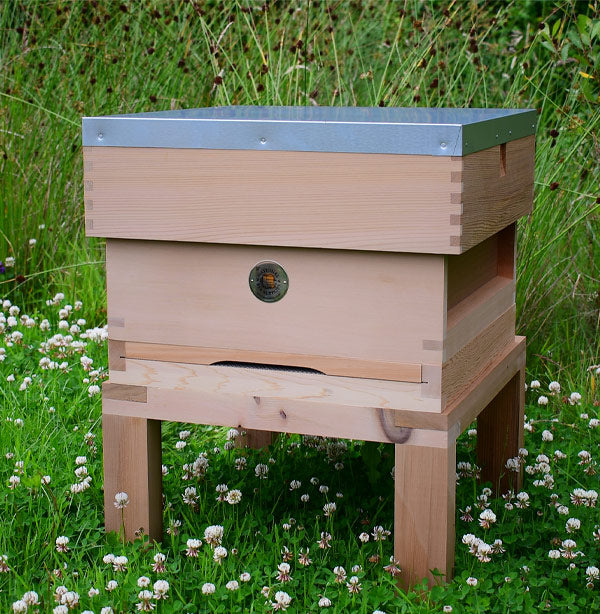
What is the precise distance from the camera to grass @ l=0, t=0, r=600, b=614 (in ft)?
7.22

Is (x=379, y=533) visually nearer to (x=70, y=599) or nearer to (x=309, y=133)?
(x=70, y=599)

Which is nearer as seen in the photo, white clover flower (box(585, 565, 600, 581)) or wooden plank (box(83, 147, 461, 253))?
wooden plank (box(83, 147, 461, 253))

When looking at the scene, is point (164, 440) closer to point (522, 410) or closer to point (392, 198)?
point (522, 410)

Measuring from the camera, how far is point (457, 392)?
2.17 metres

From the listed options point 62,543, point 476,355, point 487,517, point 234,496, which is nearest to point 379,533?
point 487,517

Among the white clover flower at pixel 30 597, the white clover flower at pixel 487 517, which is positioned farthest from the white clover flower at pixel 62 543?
the white clover flower at pixel 487 517

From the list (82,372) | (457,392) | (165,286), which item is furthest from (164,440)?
(457,392)

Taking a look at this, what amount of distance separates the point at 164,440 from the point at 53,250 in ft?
4.99

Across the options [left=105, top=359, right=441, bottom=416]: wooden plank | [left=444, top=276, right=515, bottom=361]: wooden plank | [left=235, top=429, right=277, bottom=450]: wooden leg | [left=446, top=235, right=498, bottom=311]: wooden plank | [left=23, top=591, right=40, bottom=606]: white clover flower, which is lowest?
[left=235, top=429, right=277, bottom=450]: wooden leg

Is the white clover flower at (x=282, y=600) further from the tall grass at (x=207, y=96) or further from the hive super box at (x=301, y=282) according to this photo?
the tall grass at (x=207, y=96)

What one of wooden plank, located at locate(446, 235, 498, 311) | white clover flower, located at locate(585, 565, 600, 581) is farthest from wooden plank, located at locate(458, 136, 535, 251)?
white clover flower, located at locate(585, 565, 600, 581)

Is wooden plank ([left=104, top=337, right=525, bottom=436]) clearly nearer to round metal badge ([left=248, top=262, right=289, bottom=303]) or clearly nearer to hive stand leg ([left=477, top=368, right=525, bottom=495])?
round metal badge ([left=248, top=262, right=289, bottom=303])

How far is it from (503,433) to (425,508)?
0.76 m

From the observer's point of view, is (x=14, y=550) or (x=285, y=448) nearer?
(x=14, y=550)
